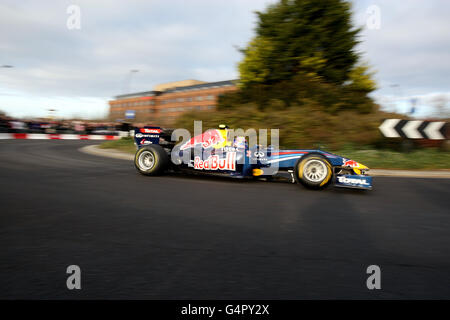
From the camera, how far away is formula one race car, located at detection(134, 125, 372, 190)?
6.14m

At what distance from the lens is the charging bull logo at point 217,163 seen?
6789mm

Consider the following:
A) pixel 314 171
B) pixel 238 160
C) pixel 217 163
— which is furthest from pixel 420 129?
pixel 217 163

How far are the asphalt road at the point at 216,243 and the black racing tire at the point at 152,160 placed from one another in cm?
161

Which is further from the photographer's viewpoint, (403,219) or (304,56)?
(304,56)

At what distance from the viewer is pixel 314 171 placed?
6.29 m

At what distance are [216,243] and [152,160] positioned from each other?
190 inches

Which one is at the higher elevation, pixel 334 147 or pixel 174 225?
pixel 334 147

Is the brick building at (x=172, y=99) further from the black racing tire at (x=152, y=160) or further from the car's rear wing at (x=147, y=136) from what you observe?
the black racing tire at (x=152, y=160)

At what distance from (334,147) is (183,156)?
7586 mm

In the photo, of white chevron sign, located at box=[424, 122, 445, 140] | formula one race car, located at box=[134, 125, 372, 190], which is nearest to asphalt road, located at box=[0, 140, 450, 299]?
formula one race car, located at box=[134, 125, 372, 190]

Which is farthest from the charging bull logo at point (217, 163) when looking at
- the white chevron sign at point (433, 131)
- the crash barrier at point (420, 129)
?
the white chevron sign at point (433, 131)

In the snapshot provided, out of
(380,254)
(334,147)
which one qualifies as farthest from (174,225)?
(334,147)
